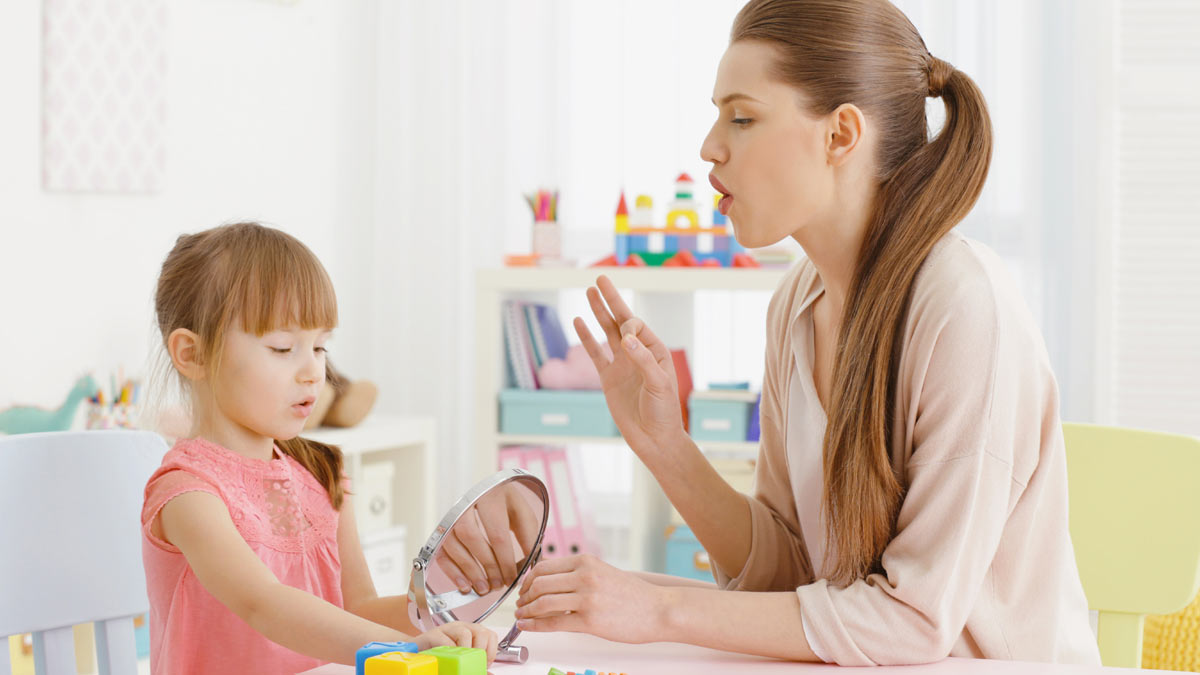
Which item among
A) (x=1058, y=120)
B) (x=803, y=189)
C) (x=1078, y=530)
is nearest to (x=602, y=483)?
(x=1058, y=120)

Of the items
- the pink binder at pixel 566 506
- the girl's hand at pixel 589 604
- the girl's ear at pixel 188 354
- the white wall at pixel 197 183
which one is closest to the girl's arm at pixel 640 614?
the girl's hand at pixel 589 604

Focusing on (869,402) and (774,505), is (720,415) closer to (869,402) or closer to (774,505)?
(774,505)

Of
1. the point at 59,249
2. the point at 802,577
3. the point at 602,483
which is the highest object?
the point at 59,249

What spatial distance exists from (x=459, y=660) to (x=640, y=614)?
237 millimetres

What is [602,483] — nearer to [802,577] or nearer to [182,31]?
[182,31]

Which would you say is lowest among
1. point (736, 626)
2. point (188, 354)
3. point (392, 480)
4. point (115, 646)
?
point (392, 480)

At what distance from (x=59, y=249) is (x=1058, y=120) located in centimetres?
249

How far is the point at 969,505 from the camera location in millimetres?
1050

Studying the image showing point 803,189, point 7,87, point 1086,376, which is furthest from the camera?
point 1086,376

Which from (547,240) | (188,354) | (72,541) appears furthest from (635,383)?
(547,240)

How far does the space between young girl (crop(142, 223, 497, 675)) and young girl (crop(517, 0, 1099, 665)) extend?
32 cm

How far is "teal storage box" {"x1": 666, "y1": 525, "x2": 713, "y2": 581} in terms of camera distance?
119 inches

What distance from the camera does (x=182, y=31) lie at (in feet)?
9.96

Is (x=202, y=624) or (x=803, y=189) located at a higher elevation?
(x=803, y=189)
